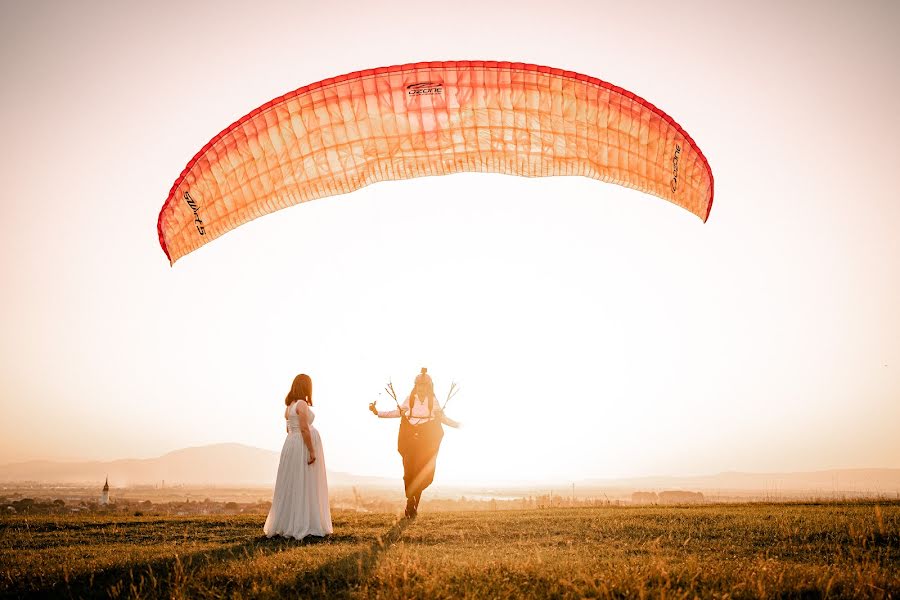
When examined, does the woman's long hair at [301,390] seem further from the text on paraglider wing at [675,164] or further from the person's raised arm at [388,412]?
the text on paraglider wing at [675,164]

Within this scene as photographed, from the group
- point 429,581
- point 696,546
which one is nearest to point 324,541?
point 429,581

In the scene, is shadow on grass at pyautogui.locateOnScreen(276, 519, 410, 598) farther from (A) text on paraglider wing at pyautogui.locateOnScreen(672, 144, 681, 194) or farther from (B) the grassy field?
(A) text on paraglider wing at pyautogui.locateOnScreen(672, 144, 681, 194)

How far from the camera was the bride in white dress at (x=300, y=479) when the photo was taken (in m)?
10.3

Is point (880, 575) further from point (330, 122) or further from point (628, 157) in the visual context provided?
point (330, 122)

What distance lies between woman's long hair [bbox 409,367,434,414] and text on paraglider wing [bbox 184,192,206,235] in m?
5.23

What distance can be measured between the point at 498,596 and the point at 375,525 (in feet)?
20.4

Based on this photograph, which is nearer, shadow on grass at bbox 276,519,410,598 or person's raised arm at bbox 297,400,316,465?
shadow on grass at bbox 276,519,410,598

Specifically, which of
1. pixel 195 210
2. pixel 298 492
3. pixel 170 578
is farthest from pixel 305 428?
pixel 170 578

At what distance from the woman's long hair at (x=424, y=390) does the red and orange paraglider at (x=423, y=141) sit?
4.42 meters

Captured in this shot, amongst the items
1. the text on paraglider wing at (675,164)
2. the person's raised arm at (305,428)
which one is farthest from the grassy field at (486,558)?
the text on paraglider wing at (675,164)

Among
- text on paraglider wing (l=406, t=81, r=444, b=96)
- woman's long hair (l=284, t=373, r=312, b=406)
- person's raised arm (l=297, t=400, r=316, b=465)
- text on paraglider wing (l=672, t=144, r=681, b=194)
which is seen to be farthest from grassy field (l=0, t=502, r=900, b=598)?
text on paraglider wing (l=406, t=81, r=444, b=96)

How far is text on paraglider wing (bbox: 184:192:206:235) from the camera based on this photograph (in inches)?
411

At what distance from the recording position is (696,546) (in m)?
8.33

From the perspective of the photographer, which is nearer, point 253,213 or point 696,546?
point 696,546
